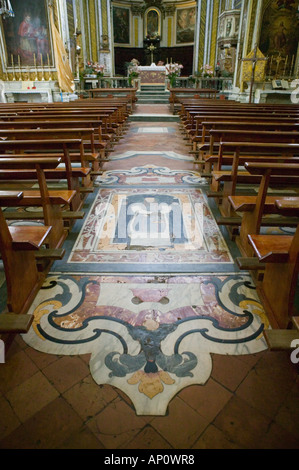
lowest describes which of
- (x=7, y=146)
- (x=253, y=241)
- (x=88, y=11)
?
(x=253, y=241)

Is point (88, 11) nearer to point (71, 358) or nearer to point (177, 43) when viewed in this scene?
point (177, 43)

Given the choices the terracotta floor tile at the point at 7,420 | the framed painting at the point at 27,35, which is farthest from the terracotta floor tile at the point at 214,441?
the framed painting at the point at 27,35

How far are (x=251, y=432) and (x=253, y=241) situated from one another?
34.6 inches

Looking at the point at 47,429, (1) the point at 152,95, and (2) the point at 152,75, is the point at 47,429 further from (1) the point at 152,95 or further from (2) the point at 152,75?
(2) the point at 152,75

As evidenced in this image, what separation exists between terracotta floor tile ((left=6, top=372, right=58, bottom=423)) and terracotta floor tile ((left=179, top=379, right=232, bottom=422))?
0.53m

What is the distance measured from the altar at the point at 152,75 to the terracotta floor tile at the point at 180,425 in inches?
642

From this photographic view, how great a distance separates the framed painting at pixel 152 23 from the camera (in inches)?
765

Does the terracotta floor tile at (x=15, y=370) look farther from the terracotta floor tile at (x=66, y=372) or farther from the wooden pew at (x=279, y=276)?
the wooden pew at (x=279, y=276)

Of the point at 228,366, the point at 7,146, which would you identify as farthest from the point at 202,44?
the point at 228,366

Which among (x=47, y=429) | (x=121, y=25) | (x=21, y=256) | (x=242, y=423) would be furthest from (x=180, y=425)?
(x=121, y=25)

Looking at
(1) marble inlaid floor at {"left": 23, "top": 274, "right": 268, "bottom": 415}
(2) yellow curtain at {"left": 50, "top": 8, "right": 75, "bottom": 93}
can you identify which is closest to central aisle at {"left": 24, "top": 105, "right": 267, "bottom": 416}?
(1) marble inlaid floor at {"left": 23, "top": 274, "right": 268, "bottom": 415}

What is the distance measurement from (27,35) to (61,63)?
3.62ft

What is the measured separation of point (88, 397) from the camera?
1161 mm

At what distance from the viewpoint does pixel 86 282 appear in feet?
6.15
